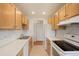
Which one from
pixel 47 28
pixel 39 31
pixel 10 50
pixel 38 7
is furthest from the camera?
pixel 39 31

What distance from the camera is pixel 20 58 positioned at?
649mm

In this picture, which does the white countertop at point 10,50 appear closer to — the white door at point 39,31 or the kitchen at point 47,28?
the kitchen at point 47,28

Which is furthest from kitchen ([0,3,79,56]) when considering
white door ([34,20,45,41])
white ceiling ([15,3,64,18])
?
white door ([34,20,45,41])

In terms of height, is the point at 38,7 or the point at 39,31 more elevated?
the point at 38,7

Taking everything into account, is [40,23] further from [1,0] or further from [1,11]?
[1,0]

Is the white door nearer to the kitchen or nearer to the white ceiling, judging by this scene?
the kitchen

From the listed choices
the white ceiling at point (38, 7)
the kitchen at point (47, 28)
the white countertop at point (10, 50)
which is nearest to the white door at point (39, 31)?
the kitchen at point (47, 28)

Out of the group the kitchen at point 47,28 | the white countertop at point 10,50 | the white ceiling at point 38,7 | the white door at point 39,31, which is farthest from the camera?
the white door at point 39,31

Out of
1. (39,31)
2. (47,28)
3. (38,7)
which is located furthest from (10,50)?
(39,31)

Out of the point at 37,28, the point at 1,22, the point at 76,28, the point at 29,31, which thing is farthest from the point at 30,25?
the point at 1,22

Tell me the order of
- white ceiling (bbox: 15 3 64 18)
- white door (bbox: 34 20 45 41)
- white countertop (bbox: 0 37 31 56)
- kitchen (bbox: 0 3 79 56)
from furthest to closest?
white door (bbox: 34 20 45 41) < white ceiling (bbox: 15 3 64 18) < kitchen (bbox: 0 3 79 56) < white countertop (bbox: 0 37 31 56)

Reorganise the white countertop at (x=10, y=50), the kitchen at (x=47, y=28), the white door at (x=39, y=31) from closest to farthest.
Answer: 1. the white countertop at (x=10, y=50)
2. the kitchen at (x=47, y=28)
3. the white door at (x=39, y=31)

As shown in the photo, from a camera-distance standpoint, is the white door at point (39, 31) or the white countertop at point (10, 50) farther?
the white door at point (39, 31)

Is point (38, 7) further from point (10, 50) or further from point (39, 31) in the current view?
point (39, 31)
